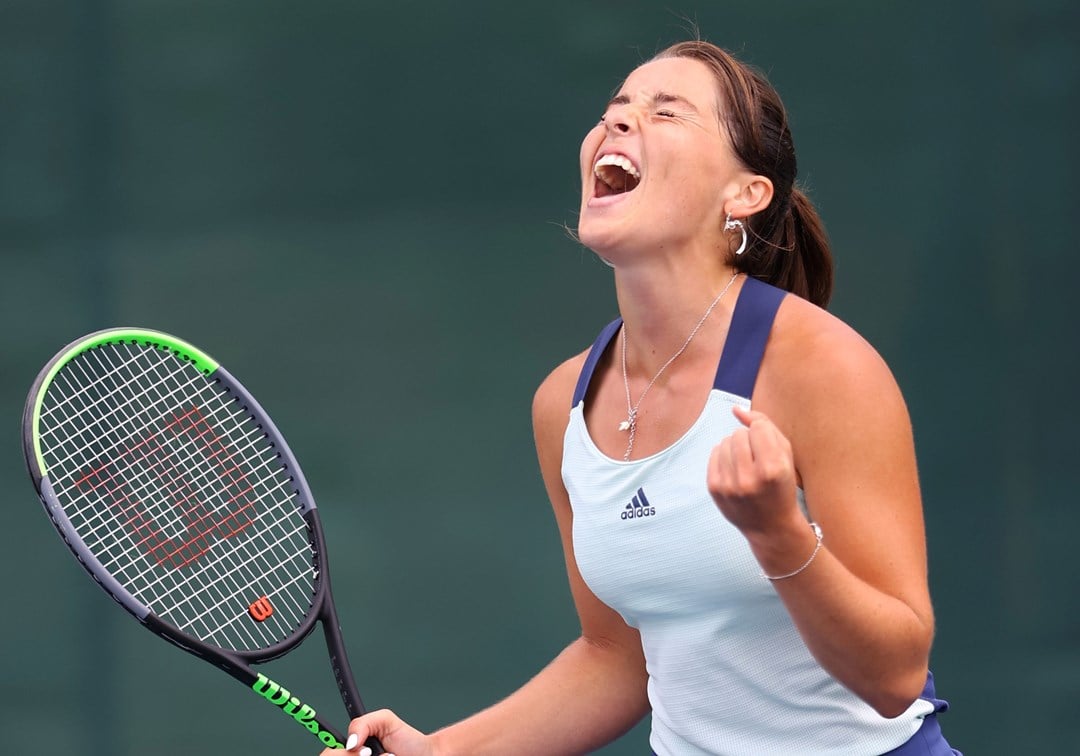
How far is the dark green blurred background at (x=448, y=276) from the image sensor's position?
10.5 feet

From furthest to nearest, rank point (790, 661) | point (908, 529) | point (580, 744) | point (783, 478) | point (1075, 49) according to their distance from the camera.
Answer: point (1075, 49) < point (580, 744) < point (790, 661) < point (908, 529) < point (783, 478)

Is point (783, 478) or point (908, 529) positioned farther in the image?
point (908, 529)

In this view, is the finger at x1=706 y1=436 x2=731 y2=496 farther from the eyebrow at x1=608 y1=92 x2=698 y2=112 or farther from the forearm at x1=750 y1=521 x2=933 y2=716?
the eyebrow at x1=608 y1=92 x2=698 y2=112

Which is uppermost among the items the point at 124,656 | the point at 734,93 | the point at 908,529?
the point at 734,93

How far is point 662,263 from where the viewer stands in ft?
6.52

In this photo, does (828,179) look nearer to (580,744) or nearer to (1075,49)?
(1075,49)

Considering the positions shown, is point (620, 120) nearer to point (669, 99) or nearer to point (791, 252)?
point (669, 99)

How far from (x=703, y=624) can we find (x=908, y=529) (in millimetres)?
285

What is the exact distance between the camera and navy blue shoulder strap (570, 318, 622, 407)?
2115 mm

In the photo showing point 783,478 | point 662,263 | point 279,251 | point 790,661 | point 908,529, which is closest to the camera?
point 783,478

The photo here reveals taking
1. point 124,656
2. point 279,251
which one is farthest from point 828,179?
point 124,656

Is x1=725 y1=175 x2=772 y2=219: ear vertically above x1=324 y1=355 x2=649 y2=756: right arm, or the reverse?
x1=725 y1=175 x2=772 y2=219: ear

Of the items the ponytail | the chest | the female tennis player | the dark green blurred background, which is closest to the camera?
the female tennis player

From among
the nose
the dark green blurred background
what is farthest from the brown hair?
the dark green blurred background
